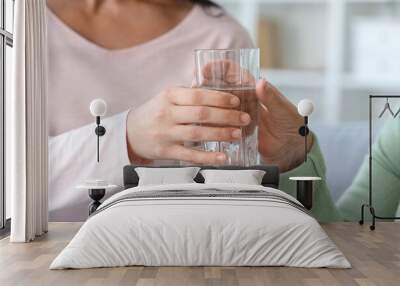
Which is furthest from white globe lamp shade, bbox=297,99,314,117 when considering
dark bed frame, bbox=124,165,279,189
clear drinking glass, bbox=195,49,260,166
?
clear drinking glass, bbox=195,49,260,166

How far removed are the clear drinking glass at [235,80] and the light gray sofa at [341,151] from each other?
3.45ft

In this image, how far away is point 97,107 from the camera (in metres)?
6.77

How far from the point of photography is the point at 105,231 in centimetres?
457

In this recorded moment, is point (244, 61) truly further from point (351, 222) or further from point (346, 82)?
point (351, 222)

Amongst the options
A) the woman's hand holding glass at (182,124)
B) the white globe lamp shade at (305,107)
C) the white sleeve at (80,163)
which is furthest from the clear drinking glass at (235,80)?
the white sleeve at (80,163)

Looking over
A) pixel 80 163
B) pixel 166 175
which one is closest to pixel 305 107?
pixel 166 175

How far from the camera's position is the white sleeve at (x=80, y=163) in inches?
277

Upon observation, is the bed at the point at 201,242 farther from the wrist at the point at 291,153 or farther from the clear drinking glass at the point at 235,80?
the wrist at the point at 291,153

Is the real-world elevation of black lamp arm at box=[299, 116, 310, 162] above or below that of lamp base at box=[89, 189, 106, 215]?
above

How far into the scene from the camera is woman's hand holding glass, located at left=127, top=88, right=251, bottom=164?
6.11 m

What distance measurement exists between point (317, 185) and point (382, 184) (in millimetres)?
655

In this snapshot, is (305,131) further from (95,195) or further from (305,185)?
(95,195)

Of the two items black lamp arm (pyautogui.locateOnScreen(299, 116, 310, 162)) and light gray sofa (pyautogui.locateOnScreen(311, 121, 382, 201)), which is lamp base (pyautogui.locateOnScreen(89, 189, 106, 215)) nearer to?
black lamp arm (pyautogui.locateOnScreen(299, 116, 310, 162))

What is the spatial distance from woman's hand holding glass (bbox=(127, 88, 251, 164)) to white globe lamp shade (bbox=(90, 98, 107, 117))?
1.00 feet
